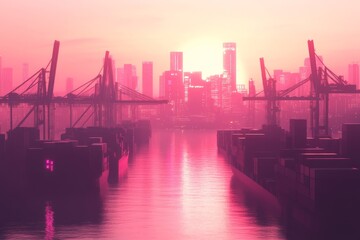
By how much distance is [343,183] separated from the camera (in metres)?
43.9

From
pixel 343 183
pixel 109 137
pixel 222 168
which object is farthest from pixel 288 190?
pixel 222 168

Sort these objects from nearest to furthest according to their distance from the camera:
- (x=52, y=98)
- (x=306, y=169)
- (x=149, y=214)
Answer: (x=306, y=169), (x=149, y=214), (x=52, y=98)

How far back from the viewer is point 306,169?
46500 millimetres

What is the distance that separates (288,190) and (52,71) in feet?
223

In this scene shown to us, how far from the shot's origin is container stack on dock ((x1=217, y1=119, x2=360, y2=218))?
144 feet

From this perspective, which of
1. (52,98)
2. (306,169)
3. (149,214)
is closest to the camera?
(306,169)

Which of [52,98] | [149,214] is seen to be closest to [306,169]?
[149,214]

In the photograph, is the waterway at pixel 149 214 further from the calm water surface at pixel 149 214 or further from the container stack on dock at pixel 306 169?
the container stack on dock at pixel 306 169

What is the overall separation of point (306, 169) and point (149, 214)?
14968mm

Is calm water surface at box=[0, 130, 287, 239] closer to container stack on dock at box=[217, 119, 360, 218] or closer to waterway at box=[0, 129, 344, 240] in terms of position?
waterway at box=[0, 129, 344, 240]

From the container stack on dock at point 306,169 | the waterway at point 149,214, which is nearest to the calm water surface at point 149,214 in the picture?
the waterway at point 149,214

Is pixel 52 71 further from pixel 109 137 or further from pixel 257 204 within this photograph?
pixel 257 204

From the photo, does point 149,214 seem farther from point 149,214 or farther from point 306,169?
point 306,169

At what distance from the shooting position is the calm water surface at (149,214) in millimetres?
48594
